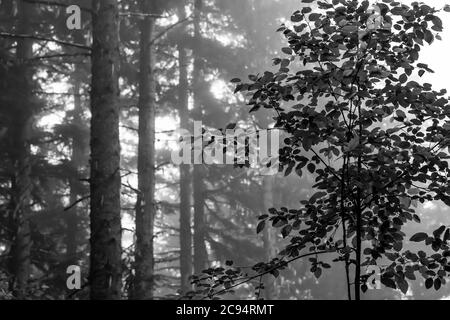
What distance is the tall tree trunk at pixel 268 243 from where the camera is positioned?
17.0 m

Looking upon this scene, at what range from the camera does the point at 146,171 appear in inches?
474

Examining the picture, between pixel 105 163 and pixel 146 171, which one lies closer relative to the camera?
pixel 105 163

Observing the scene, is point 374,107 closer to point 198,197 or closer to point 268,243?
point 268,243

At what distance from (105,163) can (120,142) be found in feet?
39.0

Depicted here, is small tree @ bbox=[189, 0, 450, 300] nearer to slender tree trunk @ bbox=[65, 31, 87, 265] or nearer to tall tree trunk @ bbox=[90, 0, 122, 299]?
tall tree trunk @ bbox=[90, 0, 122, 299]

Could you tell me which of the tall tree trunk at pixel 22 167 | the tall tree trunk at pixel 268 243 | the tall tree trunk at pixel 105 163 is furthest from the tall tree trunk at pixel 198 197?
the tall tree trunk at pixel 105 163

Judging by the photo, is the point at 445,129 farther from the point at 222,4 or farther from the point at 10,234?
the point at 222,4

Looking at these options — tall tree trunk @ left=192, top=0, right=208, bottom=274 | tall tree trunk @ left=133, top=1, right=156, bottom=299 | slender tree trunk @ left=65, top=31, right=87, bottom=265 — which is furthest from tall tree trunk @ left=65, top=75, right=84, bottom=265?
tall tree trunk @ left=192, top=0, right=208, bottom=274

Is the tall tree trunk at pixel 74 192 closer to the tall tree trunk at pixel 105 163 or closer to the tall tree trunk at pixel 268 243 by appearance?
the tall tree trunk at pixel 268 243

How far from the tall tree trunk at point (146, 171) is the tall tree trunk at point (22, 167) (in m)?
3.21

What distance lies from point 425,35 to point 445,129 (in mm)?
637

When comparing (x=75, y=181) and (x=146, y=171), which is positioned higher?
(x=75, y=181)

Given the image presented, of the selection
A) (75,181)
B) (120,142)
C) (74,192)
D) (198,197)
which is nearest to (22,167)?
(75,181)
